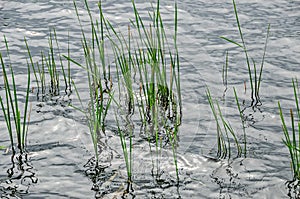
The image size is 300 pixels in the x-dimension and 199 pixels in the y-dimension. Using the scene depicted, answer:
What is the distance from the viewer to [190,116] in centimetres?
557

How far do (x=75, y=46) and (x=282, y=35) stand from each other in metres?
2.70

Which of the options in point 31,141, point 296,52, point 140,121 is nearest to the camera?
point 31,141

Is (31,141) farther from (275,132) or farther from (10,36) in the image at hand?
(10,36)

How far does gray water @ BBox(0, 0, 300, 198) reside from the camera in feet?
14.6

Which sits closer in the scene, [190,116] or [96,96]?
[96,96]

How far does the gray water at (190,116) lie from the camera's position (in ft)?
14.6

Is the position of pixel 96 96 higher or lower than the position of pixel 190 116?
higher

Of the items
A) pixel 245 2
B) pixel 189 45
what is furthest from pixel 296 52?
pixel 245 2

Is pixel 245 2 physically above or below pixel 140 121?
above

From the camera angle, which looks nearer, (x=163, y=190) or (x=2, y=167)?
(x=163, y=190)

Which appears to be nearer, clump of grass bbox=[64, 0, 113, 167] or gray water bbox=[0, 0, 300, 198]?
gray water bbox=[0, 0, 300, 198]

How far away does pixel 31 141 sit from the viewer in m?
5.10

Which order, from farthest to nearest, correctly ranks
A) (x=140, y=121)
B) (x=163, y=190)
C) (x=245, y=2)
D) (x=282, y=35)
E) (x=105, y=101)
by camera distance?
(x=245, y=2) → (x=282, y=35) → (x=105, y=101) → (x=140, y=121) → (x=163, y=190)

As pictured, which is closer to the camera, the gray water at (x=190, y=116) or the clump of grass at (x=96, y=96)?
the gray water at (x=190, y=116)
